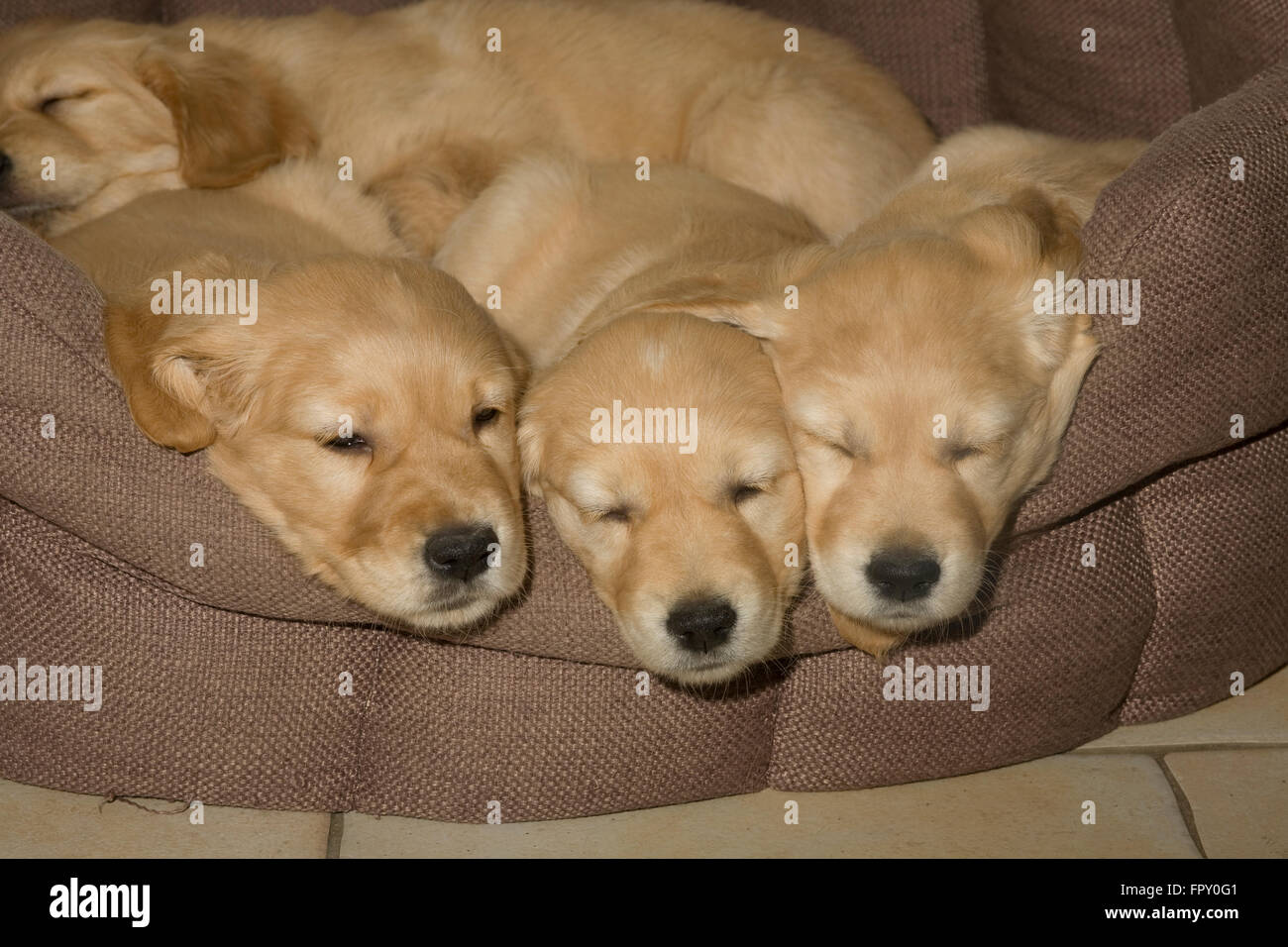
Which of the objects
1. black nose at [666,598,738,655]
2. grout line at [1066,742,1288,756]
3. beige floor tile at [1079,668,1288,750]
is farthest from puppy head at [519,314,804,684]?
beige floor tile at [1079,668,1288,750]

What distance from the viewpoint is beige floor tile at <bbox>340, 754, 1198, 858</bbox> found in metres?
2.87

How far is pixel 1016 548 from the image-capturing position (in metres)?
2.97

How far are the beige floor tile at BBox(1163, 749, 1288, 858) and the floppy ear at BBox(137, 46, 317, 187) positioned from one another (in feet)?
10.1

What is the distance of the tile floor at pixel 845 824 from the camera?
2865 mm

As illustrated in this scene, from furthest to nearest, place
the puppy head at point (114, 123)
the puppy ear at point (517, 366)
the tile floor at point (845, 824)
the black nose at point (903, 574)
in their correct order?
the puppy head at point (114, 123), the puppy ear at point (517, 366), the tile floor at point (845, 824), the black nose at point (903, 574)

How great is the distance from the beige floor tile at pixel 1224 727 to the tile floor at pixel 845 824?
0.06m

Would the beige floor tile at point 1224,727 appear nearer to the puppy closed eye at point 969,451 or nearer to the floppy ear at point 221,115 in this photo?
the puppy closed eye at point 969,451

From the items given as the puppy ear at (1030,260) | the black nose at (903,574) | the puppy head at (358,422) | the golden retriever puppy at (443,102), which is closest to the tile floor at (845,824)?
the puppy head at (358,422)

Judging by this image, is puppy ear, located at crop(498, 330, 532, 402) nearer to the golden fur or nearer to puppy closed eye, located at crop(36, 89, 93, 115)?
the golden fur

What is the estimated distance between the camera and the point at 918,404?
2611mm

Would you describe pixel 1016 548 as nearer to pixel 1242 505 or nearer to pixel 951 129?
pixel 1242 505

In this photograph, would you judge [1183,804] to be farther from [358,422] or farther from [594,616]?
[358,422]

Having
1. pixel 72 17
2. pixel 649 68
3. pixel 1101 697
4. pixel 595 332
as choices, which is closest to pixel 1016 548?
pixel 1101 697

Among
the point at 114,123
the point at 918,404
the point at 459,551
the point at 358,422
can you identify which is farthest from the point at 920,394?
the point at 114,123
